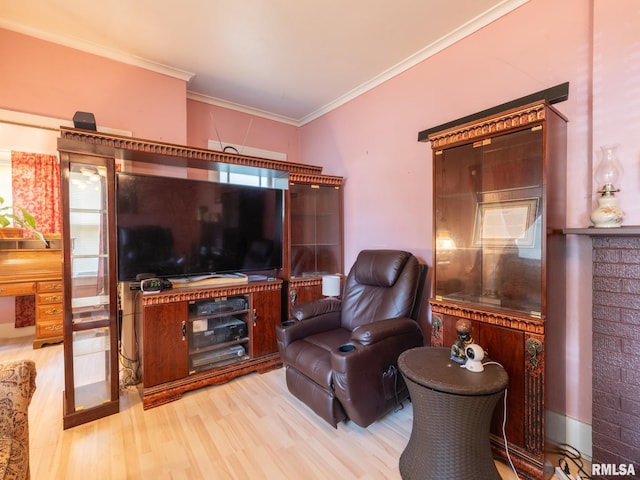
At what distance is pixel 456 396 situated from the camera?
4.21 ft

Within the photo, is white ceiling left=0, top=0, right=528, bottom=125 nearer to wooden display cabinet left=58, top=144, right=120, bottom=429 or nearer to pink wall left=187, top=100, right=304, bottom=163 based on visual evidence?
pink wall left=187, top=100, right=304, bottom=163

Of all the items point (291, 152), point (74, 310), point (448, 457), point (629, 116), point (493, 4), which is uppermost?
point (493, 4)

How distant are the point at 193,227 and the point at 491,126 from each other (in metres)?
2.31

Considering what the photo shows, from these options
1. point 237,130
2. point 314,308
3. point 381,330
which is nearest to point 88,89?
point 237,130

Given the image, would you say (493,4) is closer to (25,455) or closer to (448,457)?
(448,457)

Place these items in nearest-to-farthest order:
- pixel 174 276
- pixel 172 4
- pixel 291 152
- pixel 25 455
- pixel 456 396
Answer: pixel 25 455, pixel 456 396, pixel 172 4, pixel 174 276, pixel 291 152

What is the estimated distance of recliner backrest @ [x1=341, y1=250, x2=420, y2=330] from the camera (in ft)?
7.14

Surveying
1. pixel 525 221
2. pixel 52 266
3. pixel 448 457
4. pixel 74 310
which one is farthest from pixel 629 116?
pixel 52 266

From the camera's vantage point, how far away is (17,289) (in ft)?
10.2

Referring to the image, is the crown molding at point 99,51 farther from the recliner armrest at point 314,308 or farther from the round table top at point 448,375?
the round table top at point 448,375

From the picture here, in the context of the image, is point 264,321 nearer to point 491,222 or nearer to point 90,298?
point 90,298

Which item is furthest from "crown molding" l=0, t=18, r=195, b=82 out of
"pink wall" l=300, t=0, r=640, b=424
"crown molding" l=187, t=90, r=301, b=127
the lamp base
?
the lamp base

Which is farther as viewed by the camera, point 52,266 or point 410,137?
point 52,266

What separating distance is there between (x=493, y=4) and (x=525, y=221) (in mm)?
1468
